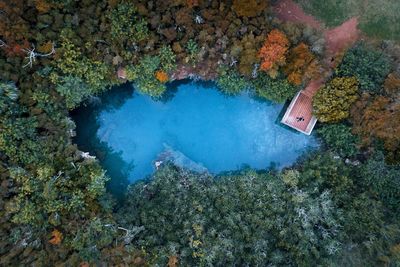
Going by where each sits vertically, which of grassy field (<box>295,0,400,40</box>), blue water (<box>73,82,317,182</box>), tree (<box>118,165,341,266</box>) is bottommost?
tree (<box>118,165,341,266</box>)

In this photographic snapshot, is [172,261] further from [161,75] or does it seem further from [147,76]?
[147,76]

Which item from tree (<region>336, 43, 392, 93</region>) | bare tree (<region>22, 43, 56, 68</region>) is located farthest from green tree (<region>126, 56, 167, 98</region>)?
tree (<region>336, 43, 392, 93</region>)

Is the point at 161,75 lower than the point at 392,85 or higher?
lower

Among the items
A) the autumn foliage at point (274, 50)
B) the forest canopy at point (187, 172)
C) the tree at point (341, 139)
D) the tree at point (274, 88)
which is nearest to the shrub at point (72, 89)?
the forest canopy at point (187, 172)

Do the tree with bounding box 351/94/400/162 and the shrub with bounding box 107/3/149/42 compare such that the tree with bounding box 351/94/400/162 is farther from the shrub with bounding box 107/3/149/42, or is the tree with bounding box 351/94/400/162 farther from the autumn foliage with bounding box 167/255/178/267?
the shrub with bounding box 107/3/149/42

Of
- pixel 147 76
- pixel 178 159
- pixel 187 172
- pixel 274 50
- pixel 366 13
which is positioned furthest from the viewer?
pixel 178 159

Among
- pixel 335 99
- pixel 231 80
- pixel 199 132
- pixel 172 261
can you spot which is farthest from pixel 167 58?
pixel 172 261

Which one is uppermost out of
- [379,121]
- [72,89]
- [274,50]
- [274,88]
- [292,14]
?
[292,14]
